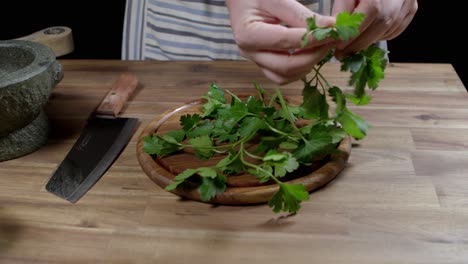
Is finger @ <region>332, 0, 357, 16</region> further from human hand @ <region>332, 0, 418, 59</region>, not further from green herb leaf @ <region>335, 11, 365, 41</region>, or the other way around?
green herb leaf @ <region>335, 11, 365, 41</region>

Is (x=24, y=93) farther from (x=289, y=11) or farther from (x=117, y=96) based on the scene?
(x=289, y=11)

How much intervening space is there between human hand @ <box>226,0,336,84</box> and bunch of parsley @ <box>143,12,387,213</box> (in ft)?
0.12

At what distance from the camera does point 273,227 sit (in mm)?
938

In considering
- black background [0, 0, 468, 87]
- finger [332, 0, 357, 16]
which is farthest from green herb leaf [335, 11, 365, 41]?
black background [0, 0, 468, 87]

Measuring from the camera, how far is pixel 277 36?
37.9 inches

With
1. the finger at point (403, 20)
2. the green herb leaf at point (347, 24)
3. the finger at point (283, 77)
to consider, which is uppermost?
the green herb leaf at point (347, 24)

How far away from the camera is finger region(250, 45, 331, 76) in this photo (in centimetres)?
97

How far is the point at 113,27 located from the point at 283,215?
5.09 feet

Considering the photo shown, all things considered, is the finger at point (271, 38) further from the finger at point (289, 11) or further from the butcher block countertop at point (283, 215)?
the butcher block countertop at point (283, 215)

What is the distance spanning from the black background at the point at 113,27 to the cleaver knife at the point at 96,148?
3.14 feet

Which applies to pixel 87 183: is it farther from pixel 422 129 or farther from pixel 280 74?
pixel 422 129

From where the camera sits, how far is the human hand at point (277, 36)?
96 centimetres

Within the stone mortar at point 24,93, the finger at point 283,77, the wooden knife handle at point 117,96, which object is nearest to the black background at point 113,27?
the wooden knife handle at point 117,96

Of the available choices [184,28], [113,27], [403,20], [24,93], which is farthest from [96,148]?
[113,27]
